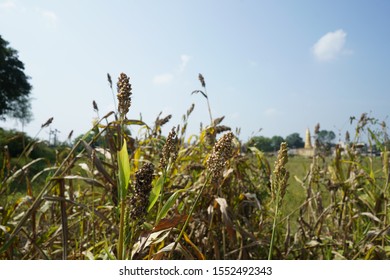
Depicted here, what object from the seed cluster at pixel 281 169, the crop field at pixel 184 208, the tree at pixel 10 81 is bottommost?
the crop field at pixel 184 208

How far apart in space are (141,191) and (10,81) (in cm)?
2494

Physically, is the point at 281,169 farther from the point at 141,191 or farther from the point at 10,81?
the point at 10,81

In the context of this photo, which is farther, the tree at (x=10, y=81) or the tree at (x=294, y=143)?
the tree at (x=10, y=81)

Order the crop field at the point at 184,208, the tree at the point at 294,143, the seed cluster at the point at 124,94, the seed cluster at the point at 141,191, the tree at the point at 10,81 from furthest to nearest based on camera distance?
the tree at the point at 10,81 → the tree at the point at 294,143 → the crop field at the point at 184,208 → the seed cluster at the point at 124,94 → the seed cluster at the point at 141,191

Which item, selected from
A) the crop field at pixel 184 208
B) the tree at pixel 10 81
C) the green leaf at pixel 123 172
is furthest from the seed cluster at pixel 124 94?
the tree at pixel 10 81

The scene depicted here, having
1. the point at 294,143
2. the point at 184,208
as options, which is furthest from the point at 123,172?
the point at 294,143

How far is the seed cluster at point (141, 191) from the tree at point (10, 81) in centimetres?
2259

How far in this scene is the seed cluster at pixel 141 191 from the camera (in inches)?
25.6

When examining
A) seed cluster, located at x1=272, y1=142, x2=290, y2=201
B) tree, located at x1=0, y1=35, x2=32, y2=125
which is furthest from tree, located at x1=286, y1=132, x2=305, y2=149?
Answer: tree, located at x1=0, y1=35, x2=32, y2=125

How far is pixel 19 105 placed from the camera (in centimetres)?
2528

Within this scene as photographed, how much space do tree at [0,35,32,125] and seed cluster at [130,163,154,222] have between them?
22.6m

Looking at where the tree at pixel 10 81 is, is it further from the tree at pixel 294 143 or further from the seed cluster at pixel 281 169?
the seed cluster at pixel 281 169

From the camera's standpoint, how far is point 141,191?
0.65 meters

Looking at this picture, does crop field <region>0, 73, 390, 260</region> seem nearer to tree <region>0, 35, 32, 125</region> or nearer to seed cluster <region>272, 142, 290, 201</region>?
seed cluster <region>272, 142, 290, 201</region>
